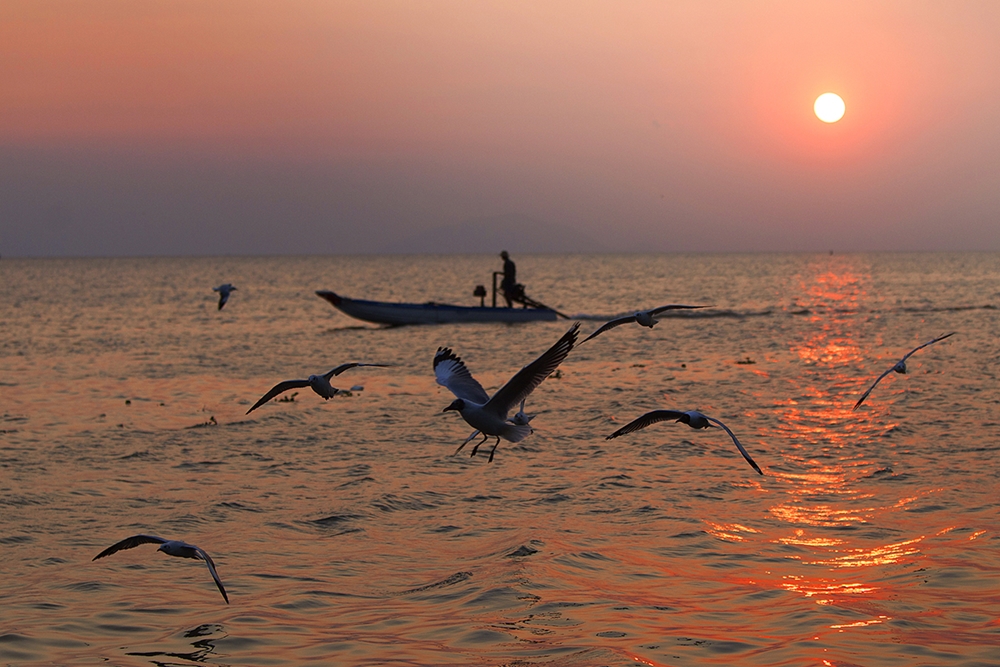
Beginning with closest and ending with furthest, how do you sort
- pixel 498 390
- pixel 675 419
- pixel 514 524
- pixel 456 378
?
pixel 675 419, pixel 498 390, pixel 456 378, pixel 514 524

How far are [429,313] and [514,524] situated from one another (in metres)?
32.7

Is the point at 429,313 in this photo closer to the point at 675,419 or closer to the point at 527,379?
the point at 527,379

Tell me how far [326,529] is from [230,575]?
1814mm

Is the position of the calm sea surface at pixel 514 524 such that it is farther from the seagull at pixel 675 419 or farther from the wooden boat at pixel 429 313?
the wooden boat at pixel 429 313

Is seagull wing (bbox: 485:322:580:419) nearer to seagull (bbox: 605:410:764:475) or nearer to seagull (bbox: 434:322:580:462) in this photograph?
seagull (bbox: 434:322:580:462)

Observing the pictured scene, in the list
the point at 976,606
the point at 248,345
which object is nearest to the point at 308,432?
the point at 976,606

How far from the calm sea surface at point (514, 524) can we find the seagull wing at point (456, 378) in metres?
1.71

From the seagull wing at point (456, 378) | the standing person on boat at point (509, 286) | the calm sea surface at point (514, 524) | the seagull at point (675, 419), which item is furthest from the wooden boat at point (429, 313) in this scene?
the seagull at point (675, 419)

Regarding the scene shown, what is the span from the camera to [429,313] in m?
43.8

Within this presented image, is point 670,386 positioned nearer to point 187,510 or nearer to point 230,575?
point 187,510

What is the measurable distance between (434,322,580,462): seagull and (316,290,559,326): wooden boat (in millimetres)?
32087

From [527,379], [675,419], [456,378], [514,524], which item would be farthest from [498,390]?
[514,524]

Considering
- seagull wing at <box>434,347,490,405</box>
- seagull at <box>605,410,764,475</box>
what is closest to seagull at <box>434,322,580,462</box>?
seagull wing at <box>434,347,490,405</box>

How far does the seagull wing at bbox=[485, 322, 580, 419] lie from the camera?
8.66 meters
